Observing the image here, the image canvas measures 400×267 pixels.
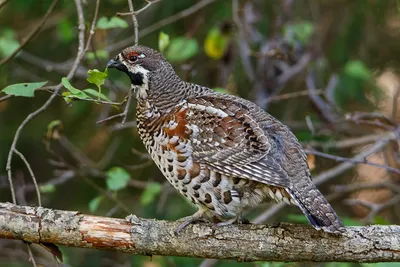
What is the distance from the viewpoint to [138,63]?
4.86m

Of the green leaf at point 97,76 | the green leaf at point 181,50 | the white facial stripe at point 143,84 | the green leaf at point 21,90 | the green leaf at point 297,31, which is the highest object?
the green leaf at point 297,31

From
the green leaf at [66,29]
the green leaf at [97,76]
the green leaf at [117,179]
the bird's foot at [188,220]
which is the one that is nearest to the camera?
the green leaf at [97,76]

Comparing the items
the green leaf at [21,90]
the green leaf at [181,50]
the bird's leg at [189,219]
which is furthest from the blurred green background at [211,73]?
the green leaf at [21,90]

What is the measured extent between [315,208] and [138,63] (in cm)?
168

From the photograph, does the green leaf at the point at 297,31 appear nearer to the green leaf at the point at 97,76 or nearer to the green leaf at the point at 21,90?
the green leaf at the point at 97,76

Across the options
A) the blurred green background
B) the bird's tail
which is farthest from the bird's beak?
the blurred green background

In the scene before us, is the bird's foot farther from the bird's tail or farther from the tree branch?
the bird's tail

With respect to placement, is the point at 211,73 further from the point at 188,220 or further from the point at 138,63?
the point at 188,220

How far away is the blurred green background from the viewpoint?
6961mm

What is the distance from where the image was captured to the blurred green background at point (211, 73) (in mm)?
6961

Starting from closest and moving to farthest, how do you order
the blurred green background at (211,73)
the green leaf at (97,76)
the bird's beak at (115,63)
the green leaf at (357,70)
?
the green leaf at (97,76) < the bird's beak at (115,63) < the green leaf at (357,70) < the blurred green background at (211,73)

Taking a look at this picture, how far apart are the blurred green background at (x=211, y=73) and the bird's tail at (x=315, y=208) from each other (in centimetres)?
240

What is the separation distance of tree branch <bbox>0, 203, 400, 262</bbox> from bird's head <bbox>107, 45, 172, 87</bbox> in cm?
121

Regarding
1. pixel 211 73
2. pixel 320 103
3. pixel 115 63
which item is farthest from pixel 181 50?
pixel 320 103
